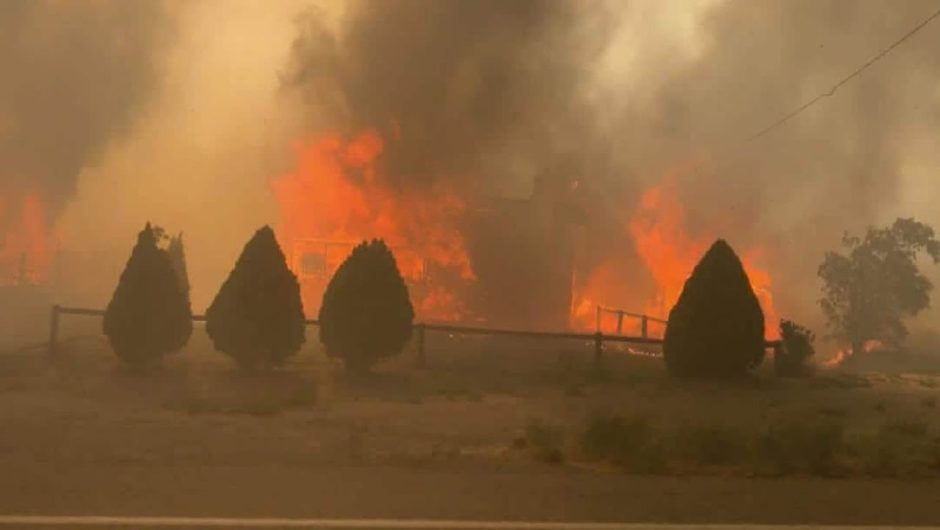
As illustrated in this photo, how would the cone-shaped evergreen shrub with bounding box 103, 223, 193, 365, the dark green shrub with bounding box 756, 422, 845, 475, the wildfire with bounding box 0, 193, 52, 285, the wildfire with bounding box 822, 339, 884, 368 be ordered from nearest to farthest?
the dark green shrub with bounding box 756, 422, 845, 475, the cone-shaped evergreen shrub with bounding box 103, 223, 193, 365, the wildfire with bounding box 822, 339, 884, 368, the wildfire with bounding box 0, 193, 52, 285

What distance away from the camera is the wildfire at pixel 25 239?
3891 centimetres

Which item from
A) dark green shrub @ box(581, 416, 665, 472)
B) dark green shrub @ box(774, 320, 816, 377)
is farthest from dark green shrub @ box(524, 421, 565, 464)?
dark green shrub @ box(774, 320, 816, 377)

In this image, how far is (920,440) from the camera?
973 cm

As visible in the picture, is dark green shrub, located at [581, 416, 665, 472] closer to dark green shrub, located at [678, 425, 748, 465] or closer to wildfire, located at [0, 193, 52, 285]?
dark green shrub, located at [678, 425, 748, 465]

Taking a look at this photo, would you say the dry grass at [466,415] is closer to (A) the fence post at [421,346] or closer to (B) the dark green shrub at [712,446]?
(B) the dark green shrub at [712,446]

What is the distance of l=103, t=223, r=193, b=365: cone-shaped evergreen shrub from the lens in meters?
14.2

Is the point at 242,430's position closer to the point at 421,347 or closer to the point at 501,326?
the point at 421,347

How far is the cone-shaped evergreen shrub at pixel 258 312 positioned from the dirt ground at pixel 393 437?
0.49m

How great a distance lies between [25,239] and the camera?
3947 cm

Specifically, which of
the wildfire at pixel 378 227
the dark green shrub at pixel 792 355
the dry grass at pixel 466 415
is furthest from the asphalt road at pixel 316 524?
the wildfire at pixel 378 227

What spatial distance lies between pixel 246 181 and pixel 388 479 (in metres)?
36.4

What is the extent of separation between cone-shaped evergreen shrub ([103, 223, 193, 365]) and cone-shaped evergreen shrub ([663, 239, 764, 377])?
28.0ft

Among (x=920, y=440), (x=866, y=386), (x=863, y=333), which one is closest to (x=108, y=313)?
(x=920, y=440)

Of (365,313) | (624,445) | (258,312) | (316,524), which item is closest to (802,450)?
(624,445)
